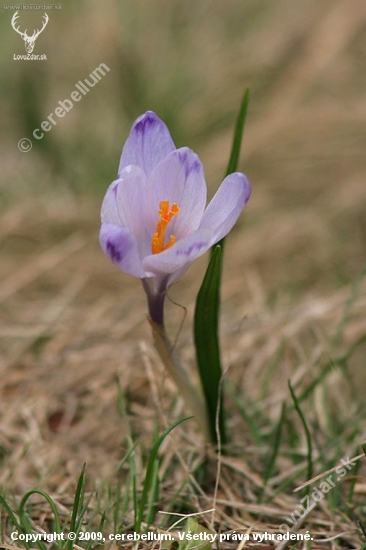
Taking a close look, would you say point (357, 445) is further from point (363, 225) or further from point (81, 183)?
point (81, 183)

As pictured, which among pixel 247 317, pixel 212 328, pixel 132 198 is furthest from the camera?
pixel 247 317

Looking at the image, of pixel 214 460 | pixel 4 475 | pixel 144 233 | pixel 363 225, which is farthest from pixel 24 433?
pixel 363 225

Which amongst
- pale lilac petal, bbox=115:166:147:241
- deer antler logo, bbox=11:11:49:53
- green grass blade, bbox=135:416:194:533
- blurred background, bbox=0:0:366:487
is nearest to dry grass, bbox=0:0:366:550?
blurred background, bbox=0:0:366:487

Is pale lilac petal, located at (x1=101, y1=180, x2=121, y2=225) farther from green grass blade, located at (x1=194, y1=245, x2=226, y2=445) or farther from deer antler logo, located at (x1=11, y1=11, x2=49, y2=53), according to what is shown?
deer antler logo, located at (x1=11, y1=11, x2=49, y2=53)

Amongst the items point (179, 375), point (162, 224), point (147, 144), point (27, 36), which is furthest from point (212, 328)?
point (27, 36)

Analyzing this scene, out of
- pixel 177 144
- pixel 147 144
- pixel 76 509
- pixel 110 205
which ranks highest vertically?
pixel 177 144

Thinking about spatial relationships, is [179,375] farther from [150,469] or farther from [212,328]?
[150,469]

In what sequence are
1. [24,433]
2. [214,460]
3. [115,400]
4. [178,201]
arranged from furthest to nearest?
[115,400], [24,433], [214,460], [178,201]
